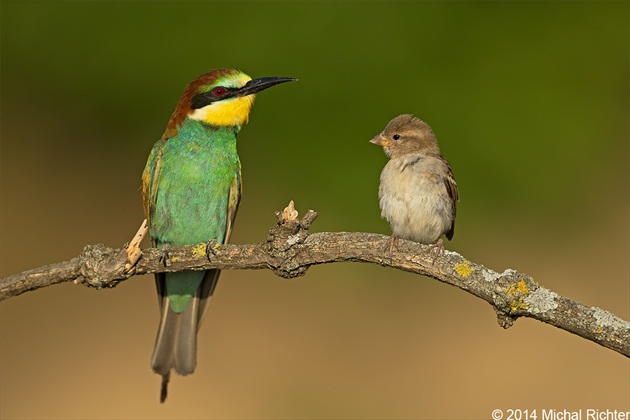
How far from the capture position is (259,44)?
5.99m

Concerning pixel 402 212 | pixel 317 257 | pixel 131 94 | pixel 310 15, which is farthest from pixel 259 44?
pixel 317 257

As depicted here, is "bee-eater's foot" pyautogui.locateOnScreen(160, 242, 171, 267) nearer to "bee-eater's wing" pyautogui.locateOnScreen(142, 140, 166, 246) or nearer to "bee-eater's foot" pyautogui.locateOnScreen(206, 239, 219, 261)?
"bee-eater's foot" pyautogui.locateOnScreen(206, 239, 219, 261)

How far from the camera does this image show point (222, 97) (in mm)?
3996

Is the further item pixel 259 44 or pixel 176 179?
pixel 259 44

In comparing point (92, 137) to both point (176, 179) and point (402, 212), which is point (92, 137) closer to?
point (176, 179)

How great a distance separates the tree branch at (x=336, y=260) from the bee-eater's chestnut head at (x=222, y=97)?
838 mm

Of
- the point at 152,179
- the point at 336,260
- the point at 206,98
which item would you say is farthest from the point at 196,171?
the point at 336,260

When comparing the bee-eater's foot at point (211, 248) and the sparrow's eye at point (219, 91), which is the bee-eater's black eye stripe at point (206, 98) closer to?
the sparrow's eye at point (219, 91)

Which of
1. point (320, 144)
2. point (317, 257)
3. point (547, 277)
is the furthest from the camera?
point (320, 144)

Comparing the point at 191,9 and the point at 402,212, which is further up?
the point at 191,9

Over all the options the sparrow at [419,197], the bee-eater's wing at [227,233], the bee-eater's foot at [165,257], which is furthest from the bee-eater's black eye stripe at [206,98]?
the bee-eater's foot at [165,257]

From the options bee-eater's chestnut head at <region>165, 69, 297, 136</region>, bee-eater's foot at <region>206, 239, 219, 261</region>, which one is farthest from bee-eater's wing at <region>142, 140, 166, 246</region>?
bee-eater's foot at <region>206, 239, 219, 261</region>

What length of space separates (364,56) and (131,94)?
161 cm

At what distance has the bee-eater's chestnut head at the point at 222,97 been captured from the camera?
3.98 m
